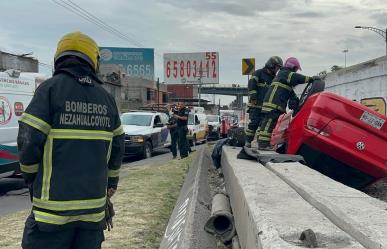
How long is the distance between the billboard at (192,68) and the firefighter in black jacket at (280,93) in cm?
1644

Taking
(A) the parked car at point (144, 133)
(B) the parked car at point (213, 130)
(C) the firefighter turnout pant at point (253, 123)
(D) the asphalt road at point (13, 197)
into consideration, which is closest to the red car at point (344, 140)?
(C) the firefighter turnout pant at point (253, 123)

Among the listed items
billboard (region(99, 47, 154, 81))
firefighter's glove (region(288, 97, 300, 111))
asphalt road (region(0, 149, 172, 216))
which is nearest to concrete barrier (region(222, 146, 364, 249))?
firefighter's glove (region(288, 97, 300, 111))

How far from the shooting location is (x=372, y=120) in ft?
20.7

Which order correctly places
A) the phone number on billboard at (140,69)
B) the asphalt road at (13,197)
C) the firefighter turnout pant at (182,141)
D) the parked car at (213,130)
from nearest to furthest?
the asphalt road at (13,197), the firefighter turnout pant at (182,141), the parked car at (213,130), the phone number on billboard at (140,69)

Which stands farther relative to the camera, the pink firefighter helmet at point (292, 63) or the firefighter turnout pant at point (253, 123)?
the firefighter turnout pant at point (253, 123)

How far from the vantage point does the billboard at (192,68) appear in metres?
25.1

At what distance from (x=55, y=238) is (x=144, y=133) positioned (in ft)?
50.4

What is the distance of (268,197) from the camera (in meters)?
3.82

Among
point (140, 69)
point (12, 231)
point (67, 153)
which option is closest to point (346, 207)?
point (67, 153)

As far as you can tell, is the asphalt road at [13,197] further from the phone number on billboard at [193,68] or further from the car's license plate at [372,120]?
the phone number on billboard at [193,68]

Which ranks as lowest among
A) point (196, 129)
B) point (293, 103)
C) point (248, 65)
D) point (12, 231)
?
point (196, 129)

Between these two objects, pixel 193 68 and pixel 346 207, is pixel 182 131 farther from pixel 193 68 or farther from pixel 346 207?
pixel 346 207

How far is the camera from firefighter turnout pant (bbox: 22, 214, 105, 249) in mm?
3035

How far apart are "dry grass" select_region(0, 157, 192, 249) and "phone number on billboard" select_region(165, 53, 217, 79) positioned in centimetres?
1555
